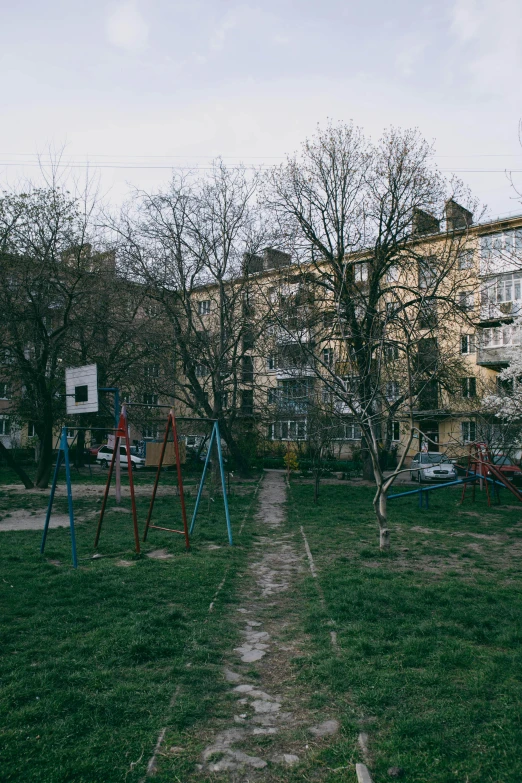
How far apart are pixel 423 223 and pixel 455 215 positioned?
1.70 m

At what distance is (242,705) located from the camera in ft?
14.9

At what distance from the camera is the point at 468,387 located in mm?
28672

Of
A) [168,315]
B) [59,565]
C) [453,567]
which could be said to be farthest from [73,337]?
[453,567]

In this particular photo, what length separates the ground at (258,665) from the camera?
368cm

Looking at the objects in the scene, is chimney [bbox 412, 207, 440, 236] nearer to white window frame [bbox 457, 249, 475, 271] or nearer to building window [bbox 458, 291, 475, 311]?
white window frame [bbox 457, 249, 475, 271]

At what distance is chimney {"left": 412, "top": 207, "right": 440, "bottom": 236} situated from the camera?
22.8 m

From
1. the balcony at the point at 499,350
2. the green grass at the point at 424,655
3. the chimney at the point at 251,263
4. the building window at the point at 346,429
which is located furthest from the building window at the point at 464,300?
the green grass at the point at 424,655

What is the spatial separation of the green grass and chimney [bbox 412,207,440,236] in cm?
1463

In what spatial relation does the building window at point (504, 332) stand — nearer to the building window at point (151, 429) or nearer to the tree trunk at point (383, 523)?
the tree trunk at point (383, 523)

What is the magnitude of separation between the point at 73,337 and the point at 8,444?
29.5 meters

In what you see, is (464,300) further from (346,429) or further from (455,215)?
(346,429)

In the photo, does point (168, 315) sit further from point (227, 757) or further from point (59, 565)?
point (227, 757)

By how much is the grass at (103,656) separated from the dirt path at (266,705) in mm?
220

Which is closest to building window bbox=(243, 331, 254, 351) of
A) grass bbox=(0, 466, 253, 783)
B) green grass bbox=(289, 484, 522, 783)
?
green grass bbox=(289, 484, 522, 783)
